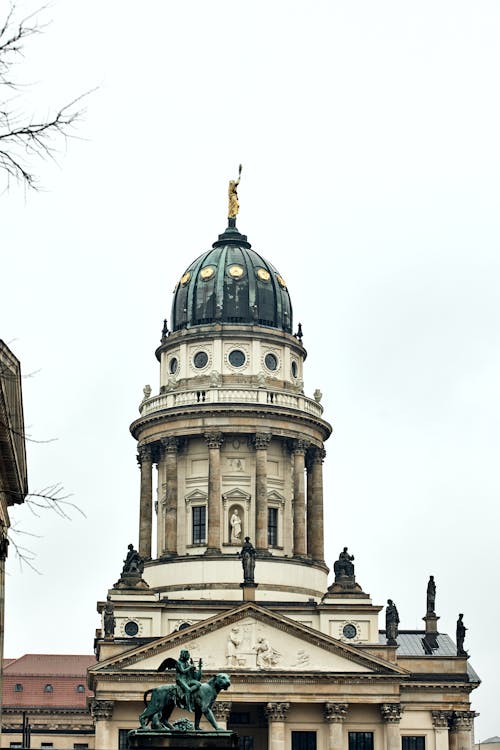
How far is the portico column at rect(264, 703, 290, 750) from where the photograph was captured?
9325 centimetres

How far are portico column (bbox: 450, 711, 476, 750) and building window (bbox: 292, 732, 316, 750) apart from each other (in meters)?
9.16

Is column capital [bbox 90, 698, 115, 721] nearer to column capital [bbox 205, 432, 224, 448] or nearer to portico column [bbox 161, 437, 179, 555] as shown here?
portico column [bbox 161, 437, 179, 555]

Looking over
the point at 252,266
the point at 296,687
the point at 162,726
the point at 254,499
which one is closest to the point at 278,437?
the point at 254,499

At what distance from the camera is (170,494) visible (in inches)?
4124

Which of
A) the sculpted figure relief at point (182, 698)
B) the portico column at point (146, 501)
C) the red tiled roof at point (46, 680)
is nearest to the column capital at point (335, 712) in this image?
the portico column at point (146, 501)

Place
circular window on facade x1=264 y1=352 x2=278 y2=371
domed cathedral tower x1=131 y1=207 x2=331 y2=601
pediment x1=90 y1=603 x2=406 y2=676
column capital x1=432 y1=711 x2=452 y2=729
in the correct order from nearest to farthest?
pediment x1=90 y1=603 x2=406 y2=676, column capital x1=432 y1=711 x2=452 y2=729, domed cathedral tower x1=131 y1=207 x2=331 y2=601, circular window on facade x1=264 y1=352 x2=278 y2=371

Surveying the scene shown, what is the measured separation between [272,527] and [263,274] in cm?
1651

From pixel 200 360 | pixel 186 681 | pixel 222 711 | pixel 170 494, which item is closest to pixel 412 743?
pixel 222 711

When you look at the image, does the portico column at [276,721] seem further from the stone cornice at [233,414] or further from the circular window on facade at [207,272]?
the circular window on facade at [207,272]

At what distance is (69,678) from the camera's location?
140 m

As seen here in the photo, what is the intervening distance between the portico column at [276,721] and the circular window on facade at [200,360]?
79.1ft

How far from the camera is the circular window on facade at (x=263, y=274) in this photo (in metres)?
110

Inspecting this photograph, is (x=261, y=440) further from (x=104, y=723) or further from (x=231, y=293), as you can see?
(x=104, y=723)

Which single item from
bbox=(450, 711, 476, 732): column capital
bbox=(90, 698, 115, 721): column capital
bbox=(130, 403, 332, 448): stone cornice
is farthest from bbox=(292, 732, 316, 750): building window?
bbox=(130, 403, 332, 448): stone cornice
